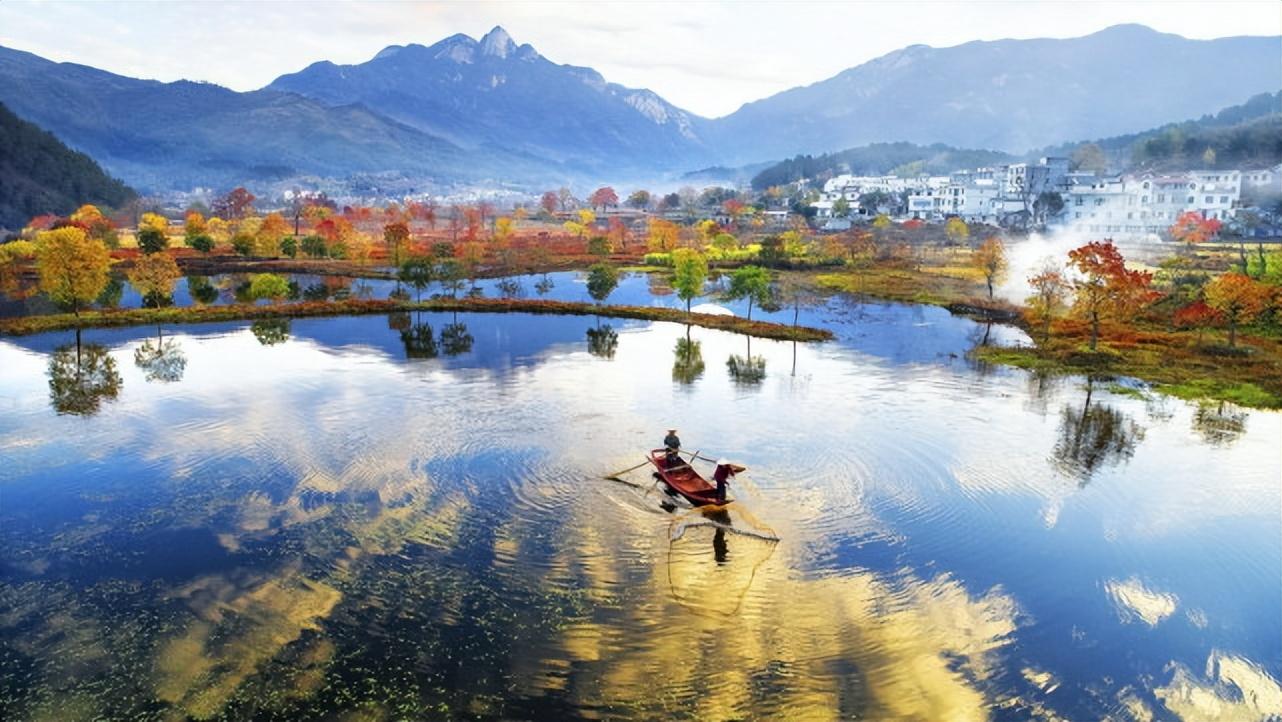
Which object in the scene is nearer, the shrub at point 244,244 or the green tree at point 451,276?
the green tree at point 451,276

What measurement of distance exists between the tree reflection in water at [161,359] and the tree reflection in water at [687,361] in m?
24.7

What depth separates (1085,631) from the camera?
18438 millimetres

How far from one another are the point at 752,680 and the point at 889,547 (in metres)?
7.26

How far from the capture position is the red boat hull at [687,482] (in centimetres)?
2364

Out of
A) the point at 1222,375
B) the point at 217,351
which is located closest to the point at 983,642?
the point at 1222,375

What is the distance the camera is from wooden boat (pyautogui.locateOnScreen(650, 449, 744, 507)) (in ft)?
77.5

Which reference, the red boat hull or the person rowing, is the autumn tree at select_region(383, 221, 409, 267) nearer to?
the red boat hull

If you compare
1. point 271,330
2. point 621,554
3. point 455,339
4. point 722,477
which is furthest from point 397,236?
point 621,554

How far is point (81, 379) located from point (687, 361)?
30.4 meters

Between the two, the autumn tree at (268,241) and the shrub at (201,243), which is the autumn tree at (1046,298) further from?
the shrub at (201,243)

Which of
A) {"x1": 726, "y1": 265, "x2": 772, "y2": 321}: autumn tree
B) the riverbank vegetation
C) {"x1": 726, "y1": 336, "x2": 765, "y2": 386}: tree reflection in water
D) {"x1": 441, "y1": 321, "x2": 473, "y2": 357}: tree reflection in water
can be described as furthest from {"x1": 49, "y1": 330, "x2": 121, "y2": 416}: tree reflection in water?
{"x1": 726, "y1": 265, "x2": 772, "y2": 321}: autumn tree

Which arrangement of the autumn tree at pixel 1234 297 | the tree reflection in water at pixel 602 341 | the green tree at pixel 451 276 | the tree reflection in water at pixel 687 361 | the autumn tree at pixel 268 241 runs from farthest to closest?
the autumn tree at pixel 268 241
the green tree at pixel 451 276
the tree reflection in water at pixel 602 341
the autumn tree at pixel 1234 297
the tree reflection in water at pixel 687 361

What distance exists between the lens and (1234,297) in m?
45.9

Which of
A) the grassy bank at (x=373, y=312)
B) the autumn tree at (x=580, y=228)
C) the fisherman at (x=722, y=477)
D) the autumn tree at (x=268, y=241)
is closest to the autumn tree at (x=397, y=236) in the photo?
the autumn tree at (x=268, y=241)
